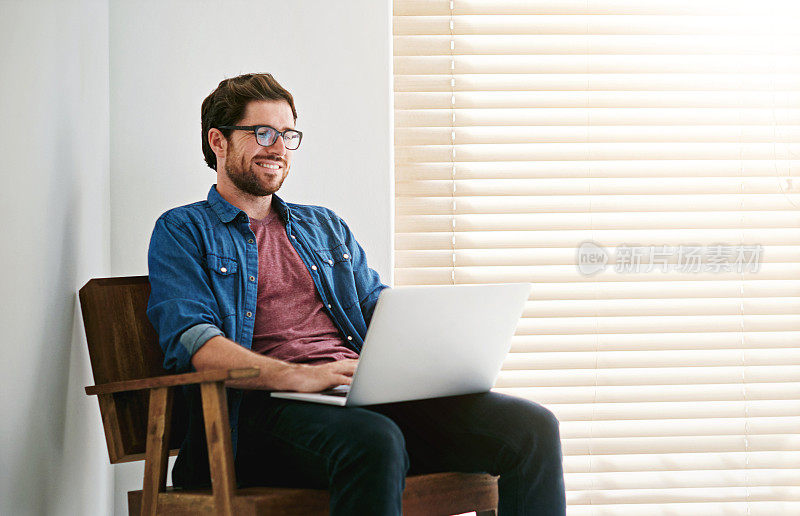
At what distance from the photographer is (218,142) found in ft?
5.99

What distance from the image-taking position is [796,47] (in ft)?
8.32

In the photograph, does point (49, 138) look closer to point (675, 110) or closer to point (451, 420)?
point (451, 420)

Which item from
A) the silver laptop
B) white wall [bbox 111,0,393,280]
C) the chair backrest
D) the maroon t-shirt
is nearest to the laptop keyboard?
the silver laptop

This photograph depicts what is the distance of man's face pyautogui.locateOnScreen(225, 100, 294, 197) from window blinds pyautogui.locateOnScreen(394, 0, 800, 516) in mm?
687

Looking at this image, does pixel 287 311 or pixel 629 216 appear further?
pixel 629 216

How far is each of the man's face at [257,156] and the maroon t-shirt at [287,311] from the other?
100 millimetres

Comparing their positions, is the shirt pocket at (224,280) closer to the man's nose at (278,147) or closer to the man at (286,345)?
the man at (286,345)

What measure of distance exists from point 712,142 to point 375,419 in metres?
1.77

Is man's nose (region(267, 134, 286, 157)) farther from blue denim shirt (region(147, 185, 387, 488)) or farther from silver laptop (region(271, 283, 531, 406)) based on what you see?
silver laptop (region(271, 283, 531, 406))

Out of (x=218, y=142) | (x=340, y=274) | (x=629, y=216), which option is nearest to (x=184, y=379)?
(x=340, y=274)

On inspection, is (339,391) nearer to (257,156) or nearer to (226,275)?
(226,275)
